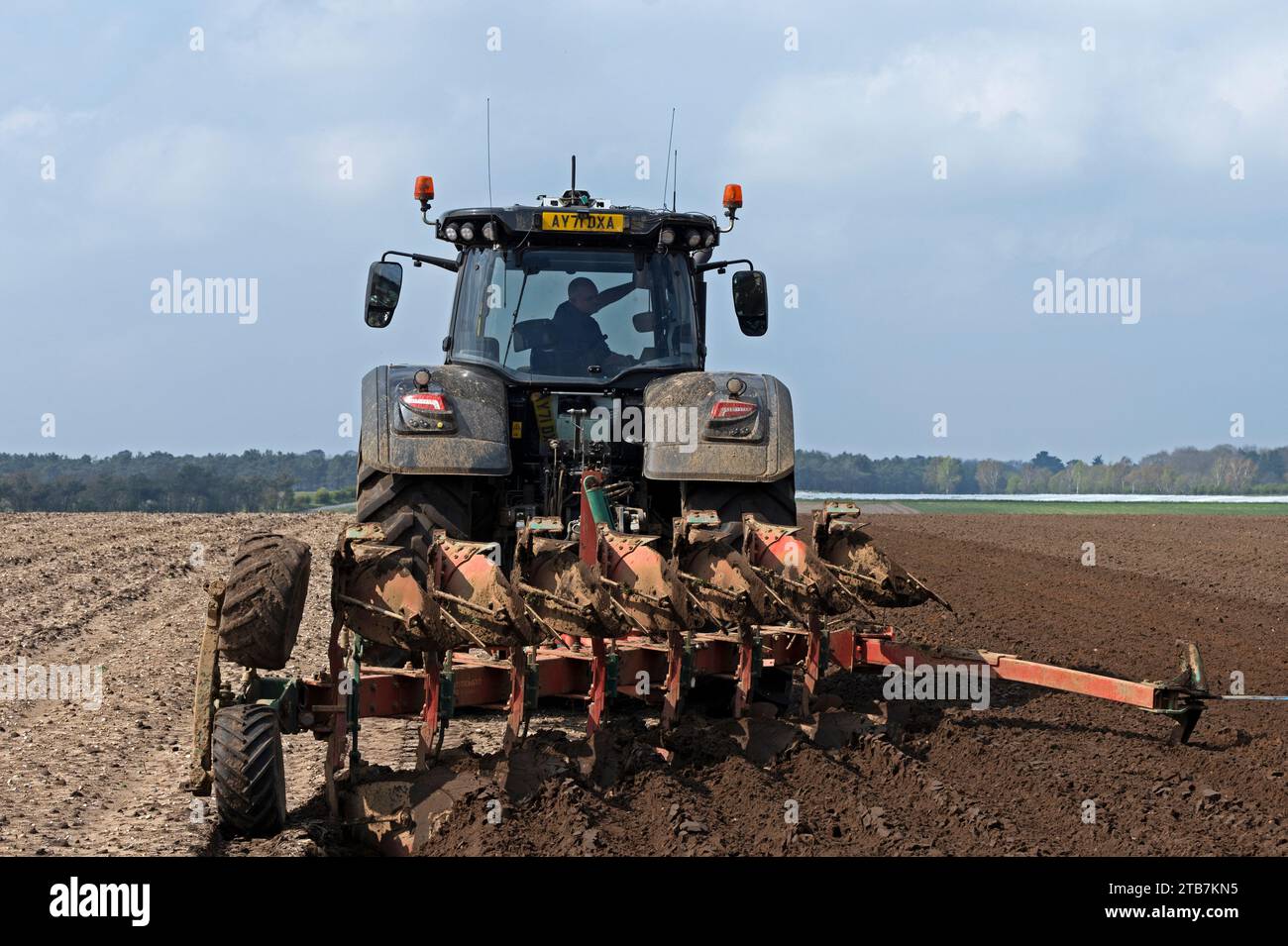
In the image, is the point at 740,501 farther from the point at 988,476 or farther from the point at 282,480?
the point at 988,476

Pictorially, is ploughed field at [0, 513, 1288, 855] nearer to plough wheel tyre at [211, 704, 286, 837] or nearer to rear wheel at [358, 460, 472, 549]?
plough wheel tyre at [211, 704, 286, 837]

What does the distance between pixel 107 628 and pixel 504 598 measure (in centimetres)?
710

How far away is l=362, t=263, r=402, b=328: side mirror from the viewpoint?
26.5ft

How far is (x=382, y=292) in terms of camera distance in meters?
8.09

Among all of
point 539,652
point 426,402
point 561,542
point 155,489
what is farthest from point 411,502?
point 155,489

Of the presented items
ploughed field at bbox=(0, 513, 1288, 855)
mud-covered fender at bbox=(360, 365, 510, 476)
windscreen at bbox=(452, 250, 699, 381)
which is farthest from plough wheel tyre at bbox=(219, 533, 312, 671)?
windscreen at bbox=(452, 250, 699, 381)

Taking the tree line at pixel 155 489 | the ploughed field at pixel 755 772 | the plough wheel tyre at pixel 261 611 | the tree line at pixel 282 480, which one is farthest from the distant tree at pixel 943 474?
the plough wheel tyre at pixel 261 611

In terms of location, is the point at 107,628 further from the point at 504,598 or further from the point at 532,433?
the point at 504,598

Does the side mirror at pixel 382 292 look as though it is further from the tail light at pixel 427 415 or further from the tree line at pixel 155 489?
the tree line at pixel 155 489

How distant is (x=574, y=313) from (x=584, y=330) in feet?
0.39

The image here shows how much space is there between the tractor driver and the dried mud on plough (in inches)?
44.2

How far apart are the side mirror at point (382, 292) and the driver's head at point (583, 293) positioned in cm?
101

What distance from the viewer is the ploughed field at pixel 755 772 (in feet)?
15.9

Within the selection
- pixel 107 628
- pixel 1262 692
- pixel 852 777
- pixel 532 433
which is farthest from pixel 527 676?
pixel 107 628
